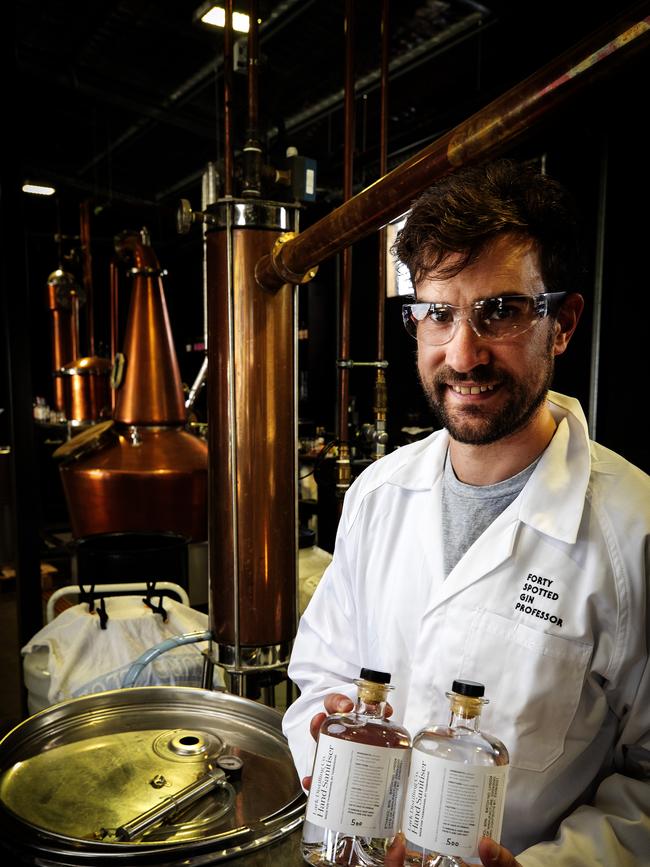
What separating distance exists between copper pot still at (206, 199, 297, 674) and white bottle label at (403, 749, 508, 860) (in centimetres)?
88

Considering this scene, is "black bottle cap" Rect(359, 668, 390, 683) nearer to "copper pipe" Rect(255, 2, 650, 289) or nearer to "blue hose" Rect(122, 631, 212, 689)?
"copper pipe" Rect(255, 2, 650, 289)

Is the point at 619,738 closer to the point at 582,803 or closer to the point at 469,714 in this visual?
the point at 582,803

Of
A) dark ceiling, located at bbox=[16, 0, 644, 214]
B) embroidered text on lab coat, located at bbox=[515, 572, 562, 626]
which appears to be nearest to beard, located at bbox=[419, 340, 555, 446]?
embroidered text on lab coat, located at bbox=[515, 572, 562, 626]

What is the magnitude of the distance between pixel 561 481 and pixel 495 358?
22 cm

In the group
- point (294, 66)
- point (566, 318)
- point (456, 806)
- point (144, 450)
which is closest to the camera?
point (456, 806)

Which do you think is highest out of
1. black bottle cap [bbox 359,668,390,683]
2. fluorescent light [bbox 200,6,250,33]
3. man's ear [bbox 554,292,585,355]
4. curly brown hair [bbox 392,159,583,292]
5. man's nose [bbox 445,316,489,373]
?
fluorescent light [bbox 200,6,250,33]

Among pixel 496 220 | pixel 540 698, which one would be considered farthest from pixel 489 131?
pixel 540 698

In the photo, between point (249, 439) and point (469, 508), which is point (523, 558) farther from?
point (249, 439)

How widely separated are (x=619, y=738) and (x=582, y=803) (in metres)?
0.13

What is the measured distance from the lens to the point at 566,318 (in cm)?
115

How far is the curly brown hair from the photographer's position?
105 cm

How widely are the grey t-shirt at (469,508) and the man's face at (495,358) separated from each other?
11cm

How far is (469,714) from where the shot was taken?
2.44ft

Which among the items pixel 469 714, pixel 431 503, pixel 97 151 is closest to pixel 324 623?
pixel 431 503
